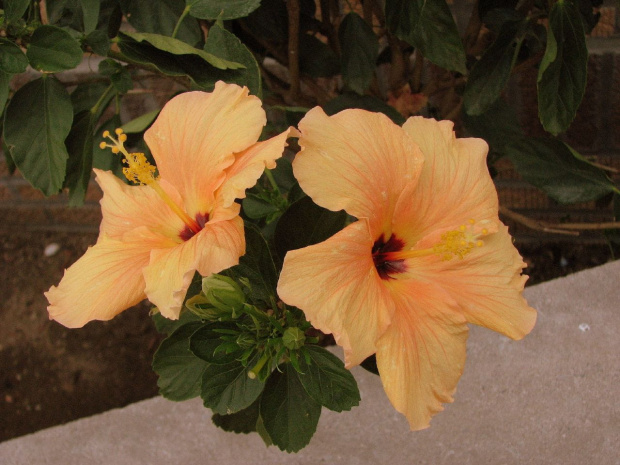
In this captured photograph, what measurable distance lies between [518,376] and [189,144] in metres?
0.67

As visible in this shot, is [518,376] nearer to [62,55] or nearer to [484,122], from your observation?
[484,122]

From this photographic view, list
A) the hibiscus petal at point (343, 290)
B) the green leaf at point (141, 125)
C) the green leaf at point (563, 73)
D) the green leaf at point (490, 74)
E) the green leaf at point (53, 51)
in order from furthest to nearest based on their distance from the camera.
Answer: the green leaf at point (141, 125) < the green leaf at point (490, 74) < the green leaf at point (563, 73) < the green leaf at point (53, 51) < the hibiscus petal at point (343, 290)

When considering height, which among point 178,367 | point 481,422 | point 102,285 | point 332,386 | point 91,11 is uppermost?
point 91,11

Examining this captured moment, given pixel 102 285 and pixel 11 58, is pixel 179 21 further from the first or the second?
pixel 102 285

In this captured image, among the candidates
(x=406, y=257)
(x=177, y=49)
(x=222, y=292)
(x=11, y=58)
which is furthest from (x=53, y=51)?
(x=406, y=257)

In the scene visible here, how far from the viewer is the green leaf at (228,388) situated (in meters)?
0.73

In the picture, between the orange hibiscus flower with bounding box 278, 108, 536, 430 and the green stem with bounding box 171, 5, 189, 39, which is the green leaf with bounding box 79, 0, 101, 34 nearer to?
the green stem with bounding box 171, 5, 189, 39

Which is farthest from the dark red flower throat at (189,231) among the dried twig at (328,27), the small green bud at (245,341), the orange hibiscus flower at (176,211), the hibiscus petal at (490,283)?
the dried twig at (328,27)

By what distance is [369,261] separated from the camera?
23.6 inches

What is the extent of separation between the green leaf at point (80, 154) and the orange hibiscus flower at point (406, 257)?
0.48 m

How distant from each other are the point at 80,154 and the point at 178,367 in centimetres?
35

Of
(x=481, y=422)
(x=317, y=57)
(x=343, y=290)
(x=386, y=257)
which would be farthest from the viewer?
(x=317, y=57)

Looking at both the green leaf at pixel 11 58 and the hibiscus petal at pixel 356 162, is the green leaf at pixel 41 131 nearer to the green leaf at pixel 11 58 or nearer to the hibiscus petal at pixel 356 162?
the green leaf at pixel 11 58

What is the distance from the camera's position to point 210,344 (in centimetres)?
70
